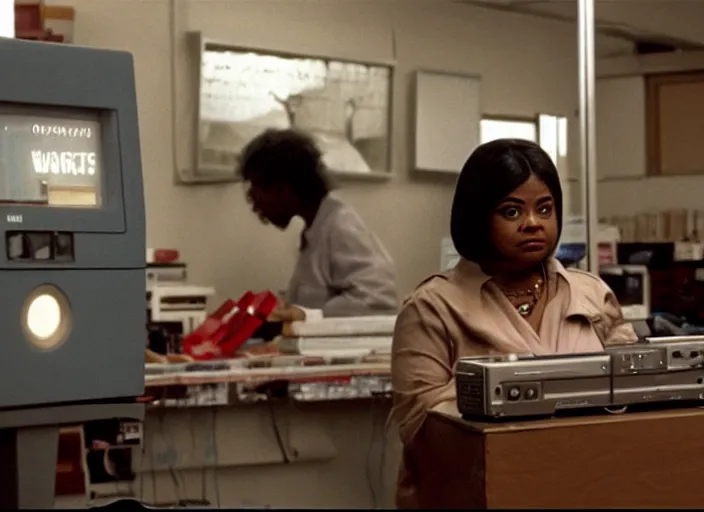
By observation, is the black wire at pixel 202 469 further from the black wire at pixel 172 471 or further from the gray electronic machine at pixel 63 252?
the gray electronic machine at pixel 63 252

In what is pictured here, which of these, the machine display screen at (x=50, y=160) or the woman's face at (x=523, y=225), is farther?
the woman's face at (x=523, y=225)

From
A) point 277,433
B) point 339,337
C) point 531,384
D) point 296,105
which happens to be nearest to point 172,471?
point 277,433

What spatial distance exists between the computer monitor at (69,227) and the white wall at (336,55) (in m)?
0.71

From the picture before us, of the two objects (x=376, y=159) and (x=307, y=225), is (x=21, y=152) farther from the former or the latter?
(x=376, y=159)

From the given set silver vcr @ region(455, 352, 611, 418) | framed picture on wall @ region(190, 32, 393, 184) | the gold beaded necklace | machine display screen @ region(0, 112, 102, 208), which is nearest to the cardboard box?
silver vcr @ region(455, 352, 611, 418)

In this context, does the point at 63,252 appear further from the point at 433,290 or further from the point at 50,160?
the point at 433,290

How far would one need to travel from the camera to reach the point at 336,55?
83.6 inches

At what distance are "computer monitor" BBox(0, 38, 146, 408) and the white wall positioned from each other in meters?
0.71

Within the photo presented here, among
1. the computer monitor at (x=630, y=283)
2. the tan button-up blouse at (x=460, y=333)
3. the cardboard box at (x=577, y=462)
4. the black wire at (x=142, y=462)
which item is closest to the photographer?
the cardboard box at (x=577, y=462)

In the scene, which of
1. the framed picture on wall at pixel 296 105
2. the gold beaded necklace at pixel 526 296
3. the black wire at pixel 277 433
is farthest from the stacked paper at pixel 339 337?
the gold beaded necklace at pixel 526 296

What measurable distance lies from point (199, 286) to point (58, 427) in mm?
820

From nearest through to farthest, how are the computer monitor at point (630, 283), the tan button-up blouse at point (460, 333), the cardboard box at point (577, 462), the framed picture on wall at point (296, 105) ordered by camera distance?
the cardboard box at point (577, 462) → the tan button-up blouse at point (460, 333) → the framed picture on wall at point (296, 105) → the computer monitor at point (630, 283)

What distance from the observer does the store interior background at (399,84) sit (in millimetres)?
1918

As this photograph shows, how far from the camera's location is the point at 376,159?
2168 millimetres
